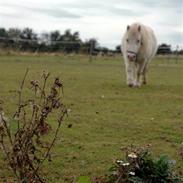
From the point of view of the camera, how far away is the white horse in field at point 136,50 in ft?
43.8

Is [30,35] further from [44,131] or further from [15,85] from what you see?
[44,131]

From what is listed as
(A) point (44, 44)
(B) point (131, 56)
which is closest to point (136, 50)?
(B) point (131, 56)

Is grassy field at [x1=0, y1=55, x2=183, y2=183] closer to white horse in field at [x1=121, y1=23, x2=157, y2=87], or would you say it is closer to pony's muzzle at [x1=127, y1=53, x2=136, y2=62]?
pony's muzzle at [x1=127, y1=53, x2=136, y2=62]

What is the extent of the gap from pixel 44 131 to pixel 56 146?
119 inches

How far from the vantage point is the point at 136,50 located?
525 inches

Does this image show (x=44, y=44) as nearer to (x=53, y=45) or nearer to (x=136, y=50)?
(x=53, y=45)

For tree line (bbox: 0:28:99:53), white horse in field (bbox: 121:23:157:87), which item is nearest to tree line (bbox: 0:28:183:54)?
tree line (bbox: 0:28:99:53)

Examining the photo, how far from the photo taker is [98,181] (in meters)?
4.53

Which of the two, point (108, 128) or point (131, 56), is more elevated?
point (131, 56)

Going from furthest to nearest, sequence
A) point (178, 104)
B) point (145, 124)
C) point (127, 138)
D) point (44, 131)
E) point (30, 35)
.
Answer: point (30, 35) → point (178, 104) → point (145, 124) → point (127, 138) → point (44, 131)

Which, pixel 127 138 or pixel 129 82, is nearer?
pixel 127 138

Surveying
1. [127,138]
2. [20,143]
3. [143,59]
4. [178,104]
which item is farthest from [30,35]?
[20,143]

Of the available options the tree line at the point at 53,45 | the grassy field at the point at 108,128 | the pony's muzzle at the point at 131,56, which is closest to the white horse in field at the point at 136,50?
the pony's muzzle at the point at 131,56

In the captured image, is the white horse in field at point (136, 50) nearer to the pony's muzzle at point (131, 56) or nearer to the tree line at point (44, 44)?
the pony's muzzle at point (131, 56)
